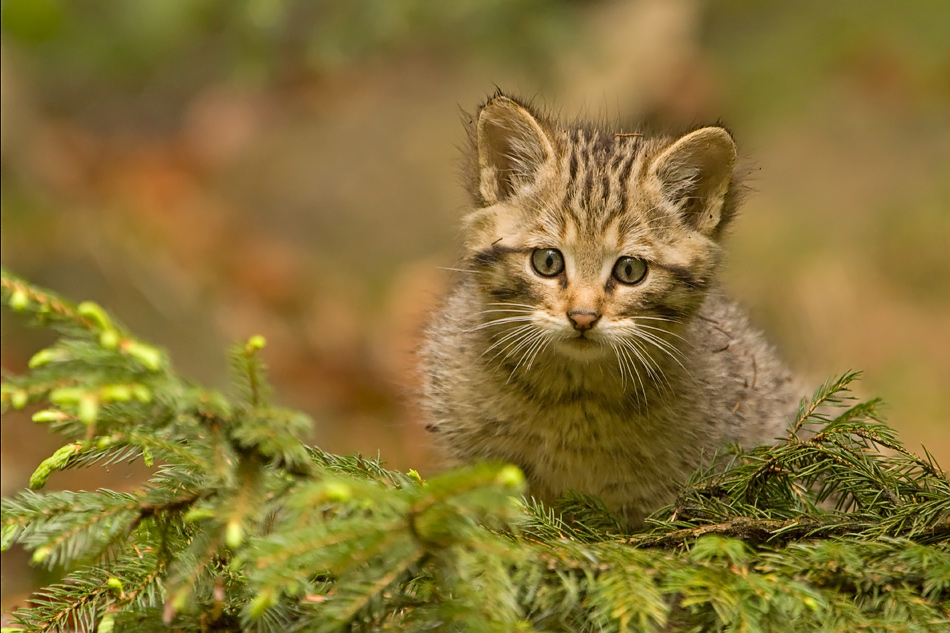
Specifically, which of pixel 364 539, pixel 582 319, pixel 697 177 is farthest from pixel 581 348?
pixel 364 539

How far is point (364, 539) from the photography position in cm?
148

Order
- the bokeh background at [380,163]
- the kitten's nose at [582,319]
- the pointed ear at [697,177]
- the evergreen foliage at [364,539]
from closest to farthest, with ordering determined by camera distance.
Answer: the evergreen foliage at [364,539] < the kitten's nose at [582,319] < the pointed ear at [697,177] < the bokeh background at [380,163]

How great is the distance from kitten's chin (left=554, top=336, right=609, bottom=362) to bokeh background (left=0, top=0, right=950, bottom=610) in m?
2.90

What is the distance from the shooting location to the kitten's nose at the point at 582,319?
2.99 meters

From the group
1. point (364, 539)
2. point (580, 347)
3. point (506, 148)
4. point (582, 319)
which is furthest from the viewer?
point (506, 148)

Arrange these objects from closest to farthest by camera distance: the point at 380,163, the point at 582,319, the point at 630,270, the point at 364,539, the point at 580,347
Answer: the point at 364,539, the point at 582,319, the point at 580,347, the point at 630,270, the point at 380,163

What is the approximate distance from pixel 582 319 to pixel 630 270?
347 millimetres

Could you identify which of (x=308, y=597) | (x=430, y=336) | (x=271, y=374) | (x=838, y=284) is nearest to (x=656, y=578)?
(x=308, y=597)

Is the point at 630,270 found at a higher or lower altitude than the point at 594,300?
higher

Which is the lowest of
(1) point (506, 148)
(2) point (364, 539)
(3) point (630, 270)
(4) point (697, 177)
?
(2) point (364, 539)

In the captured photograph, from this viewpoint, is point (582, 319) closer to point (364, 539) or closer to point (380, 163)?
point (364, 539)

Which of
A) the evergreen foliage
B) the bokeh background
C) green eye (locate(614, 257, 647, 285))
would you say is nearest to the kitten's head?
green eye (locate(614, 257, 647, 285))

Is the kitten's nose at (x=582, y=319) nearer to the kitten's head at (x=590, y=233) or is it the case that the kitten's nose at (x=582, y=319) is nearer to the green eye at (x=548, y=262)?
the kitten's head at (x=590, y=233)

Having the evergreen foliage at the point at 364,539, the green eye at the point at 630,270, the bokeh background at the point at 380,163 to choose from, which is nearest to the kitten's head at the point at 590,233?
the green eye at the point at 630,270
